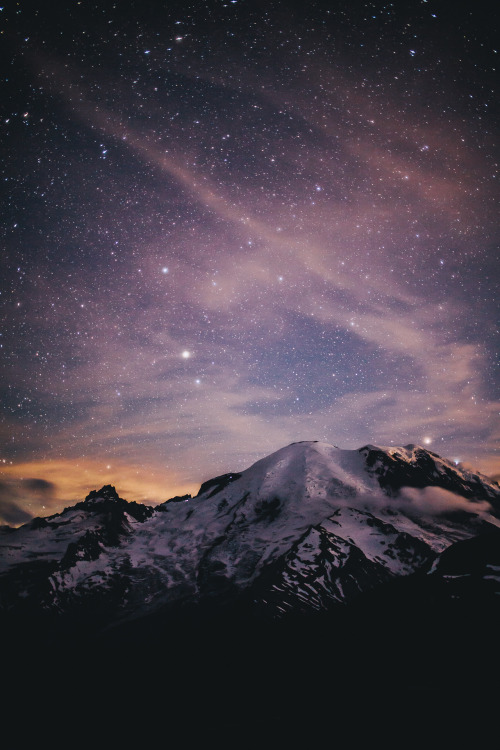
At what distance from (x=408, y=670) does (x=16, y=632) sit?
191898 mm

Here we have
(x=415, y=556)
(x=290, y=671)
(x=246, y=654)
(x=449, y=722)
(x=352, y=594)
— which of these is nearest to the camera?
(x=449, y=722)

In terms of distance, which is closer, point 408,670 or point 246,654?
point 408,670

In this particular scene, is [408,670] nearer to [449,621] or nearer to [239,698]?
[449,621]

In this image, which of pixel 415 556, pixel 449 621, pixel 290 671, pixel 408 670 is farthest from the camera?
pixel 415 556

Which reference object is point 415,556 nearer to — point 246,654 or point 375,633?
point 375,633

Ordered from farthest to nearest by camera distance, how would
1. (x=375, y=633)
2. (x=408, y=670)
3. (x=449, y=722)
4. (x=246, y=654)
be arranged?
(x=246, y=654), (x=375, y=633), (x=408, y=670), (x=449, y=722)

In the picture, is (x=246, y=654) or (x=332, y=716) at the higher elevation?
(x=332, y=716)

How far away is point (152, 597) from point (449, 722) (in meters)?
162

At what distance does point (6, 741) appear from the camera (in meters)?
92.1

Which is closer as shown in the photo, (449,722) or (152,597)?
(449,722)

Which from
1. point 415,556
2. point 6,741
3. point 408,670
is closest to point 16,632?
point 6,741

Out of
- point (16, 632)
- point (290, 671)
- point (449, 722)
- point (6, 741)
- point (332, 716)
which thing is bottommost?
point (16, 632)

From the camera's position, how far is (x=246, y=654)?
5010 inches

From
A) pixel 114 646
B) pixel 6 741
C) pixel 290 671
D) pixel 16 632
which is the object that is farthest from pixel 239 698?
pixel 16 632
